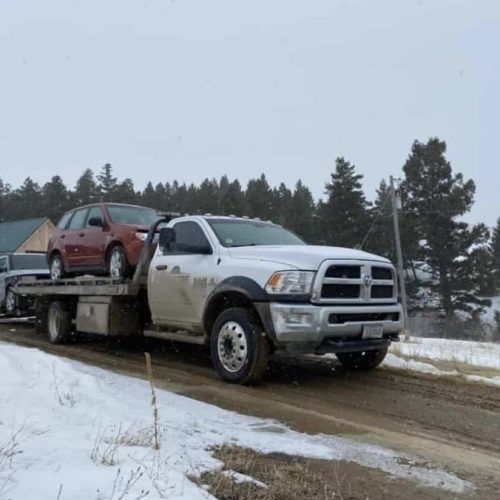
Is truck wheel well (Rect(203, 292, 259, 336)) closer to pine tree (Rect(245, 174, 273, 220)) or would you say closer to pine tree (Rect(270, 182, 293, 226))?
pine tree (Rect(270, 182, 293, 226))

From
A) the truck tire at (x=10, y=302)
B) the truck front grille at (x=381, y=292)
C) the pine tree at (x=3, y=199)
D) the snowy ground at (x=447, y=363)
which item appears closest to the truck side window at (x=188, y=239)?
the truck front grille at (x=381, y=292)

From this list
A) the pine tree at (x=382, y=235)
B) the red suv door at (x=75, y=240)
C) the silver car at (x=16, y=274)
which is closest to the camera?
the red suv door at (x=75, y=240)

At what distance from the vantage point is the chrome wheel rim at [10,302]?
1461 cm

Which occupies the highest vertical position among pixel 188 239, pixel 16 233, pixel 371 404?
pixel 16 233

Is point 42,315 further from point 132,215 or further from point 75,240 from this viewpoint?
point 132,215

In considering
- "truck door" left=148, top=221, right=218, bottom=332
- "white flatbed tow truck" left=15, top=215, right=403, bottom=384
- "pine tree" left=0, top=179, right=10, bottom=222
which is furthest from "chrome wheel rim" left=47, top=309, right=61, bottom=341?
"pine tree" left=0, top=179, right=10, bottom=222

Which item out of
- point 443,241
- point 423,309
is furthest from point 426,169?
point 423,309

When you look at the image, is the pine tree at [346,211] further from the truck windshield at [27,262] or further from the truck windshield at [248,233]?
the truck windshield at [248,233]

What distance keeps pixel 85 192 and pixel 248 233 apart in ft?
243

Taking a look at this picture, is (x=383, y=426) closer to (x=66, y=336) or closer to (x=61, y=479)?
(x=61, y=479)

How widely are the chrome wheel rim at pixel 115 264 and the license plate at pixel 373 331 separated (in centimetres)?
464

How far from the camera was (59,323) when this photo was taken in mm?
10875

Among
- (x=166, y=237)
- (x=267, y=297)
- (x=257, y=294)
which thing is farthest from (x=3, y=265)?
(x=267, y=297)

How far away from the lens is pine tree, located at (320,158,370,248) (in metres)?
51.5
